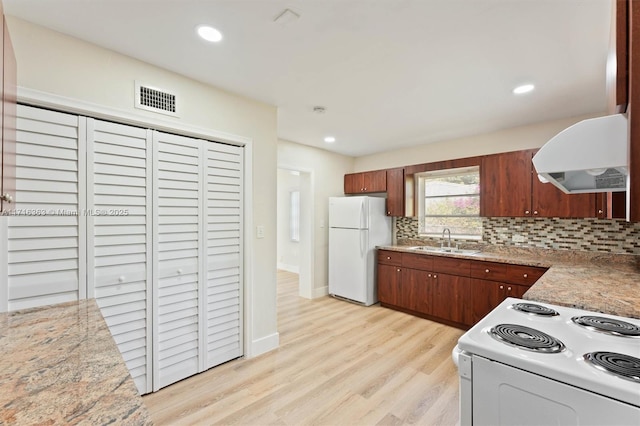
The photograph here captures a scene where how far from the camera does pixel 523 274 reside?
9.41 feet

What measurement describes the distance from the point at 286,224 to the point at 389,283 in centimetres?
349

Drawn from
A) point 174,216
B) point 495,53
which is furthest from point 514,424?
point 174,216

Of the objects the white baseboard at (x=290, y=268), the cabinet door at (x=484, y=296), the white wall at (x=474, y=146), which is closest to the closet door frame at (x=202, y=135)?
the cabinet door at (x=484, y=296)

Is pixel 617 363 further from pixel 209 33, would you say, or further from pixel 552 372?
pixel 209 33

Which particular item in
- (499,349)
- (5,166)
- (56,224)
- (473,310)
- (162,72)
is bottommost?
(473,310)

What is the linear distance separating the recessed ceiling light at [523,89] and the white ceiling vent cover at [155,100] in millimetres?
2861

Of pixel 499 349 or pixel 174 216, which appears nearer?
pixel 499 349

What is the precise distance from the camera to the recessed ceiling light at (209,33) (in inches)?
66.7

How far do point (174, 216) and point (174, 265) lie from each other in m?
0.39

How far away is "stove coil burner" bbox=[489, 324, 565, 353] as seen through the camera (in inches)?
42.1

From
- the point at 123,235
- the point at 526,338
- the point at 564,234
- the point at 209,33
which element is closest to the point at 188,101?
the point at 209,33

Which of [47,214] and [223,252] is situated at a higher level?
[47,214]

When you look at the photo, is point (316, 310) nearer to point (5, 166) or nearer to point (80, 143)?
point (80, 143)

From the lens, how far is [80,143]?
1.80 metres
